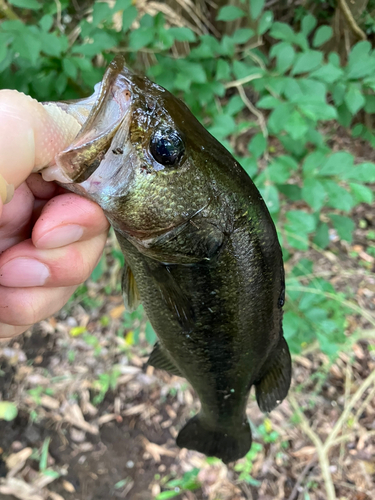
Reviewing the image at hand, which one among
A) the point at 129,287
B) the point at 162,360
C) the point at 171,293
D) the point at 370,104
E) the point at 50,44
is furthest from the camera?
the point at 370,104

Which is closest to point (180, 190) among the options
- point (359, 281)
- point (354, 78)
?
point (354, 78)

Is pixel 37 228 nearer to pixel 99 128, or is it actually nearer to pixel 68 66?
pixel 99 128

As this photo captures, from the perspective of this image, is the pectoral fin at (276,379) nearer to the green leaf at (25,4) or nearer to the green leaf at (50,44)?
the green leaf at (50,44)

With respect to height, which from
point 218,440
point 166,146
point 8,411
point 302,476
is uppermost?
point 166,146

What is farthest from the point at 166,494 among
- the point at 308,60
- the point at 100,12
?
the point at 100,12

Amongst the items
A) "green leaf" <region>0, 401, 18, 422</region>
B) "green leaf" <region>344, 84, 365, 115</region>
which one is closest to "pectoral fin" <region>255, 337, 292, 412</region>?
"green leaf" <region>344, 84, 365, 115</region>

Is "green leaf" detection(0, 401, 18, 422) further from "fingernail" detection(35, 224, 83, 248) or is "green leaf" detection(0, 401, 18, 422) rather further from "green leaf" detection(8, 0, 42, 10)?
"green leaf" detection(8, 0, 42, 10)
